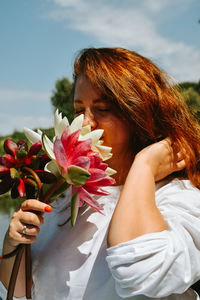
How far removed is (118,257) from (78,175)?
26 cm

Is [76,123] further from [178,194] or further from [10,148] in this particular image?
[178,194]

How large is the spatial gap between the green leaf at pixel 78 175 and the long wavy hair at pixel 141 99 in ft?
1.50

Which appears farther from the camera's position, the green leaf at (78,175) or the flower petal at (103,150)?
the flower petal at (103,150)

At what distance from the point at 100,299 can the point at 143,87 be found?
77 centimetres

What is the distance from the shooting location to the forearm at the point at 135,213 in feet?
3.34

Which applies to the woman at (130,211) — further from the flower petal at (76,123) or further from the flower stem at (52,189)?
the flower petal at (76,123)

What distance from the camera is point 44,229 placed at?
1373 mm

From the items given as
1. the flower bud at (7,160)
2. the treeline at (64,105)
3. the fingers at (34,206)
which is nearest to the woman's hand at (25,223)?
the fingers at (34,206)

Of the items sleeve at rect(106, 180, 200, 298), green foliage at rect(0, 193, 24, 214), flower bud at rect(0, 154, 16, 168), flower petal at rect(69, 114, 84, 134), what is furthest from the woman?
green foliage at rect(0, 193, 24, 214)

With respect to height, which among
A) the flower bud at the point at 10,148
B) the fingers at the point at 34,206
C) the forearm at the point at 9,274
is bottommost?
the forearm at the point at 9,274

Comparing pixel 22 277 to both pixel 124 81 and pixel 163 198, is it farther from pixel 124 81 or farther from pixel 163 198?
pixel 124 81

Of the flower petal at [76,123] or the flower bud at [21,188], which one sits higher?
the flower petal at [76,123]

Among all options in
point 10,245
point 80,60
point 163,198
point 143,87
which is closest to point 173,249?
point 163,198

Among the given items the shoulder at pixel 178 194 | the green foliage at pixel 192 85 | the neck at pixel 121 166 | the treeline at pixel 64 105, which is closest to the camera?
the shoulder at pixel 178 194
